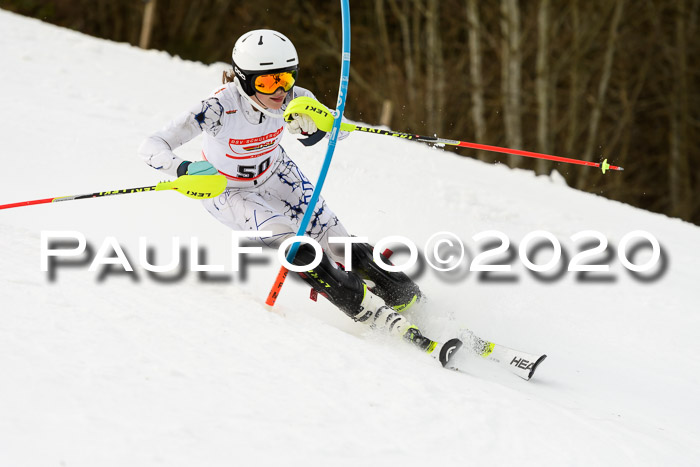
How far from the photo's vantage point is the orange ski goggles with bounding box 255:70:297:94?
3.60 m

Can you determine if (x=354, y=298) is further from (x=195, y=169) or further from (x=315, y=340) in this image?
(x=195, y=169)

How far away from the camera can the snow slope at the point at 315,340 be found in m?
2.31

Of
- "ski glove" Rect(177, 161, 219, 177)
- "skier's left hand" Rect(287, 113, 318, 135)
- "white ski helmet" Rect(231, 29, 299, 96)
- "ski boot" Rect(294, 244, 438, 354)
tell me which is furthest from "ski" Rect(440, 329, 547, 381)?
"white ski helmet" Rect(231, 29, 299, 96)

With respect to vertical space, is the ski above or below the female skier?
below

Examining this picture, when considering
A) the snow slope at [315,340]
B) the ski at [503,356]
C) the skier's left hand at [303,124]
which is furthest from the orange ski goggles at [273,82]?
the ski at [503,356]

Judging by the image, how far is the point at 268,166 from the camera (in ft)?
12.9

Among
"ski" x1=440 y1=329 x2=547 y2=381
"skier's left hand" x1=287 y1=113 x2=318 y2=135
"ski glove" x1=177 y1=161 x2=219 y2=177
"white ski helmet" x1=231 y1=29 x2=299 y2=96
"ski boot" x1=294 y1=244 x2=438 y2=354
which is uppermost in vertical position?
"white ski helmet" x1=231 y1=29 x2=299 y2=96

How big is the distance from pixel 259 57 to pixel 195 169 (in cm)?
63

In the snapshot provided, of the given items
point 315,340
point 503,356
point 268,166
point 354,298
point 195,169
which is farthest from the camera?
point 268,166

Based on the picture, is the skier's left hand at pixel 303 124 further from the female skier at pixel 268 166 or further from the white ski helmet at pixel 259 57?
the white ski helmet at pixel 259 57

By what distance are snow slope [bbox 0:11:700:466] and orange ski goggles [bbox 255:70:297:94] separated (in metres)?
0.98

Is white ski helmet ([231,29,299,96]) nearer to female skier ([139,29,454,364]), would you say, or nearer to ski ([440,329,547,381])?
female skier ([139,29,454,364])

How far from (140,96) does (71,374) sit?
5468mm

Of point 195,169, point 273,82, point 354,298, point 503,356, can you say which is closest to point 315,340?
point 354,298
